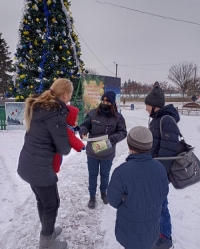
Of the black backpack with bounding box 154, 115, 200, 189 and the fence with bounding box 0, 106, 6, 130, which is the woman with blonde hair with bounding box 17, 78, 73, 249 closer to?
the black backpack with bounding box 154, 115, 200, 189

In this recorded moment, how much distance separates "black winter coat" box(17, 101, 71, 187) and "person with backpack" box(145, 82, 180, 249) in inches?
43.1

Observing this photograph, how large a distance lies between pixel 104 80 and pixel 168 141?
8275 mm

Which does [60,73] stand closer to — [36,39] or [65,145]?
[36,39]

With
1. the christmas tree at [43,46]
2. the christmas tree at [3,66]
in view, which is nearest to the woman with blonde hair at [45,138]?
the christmas tree at [43,46]

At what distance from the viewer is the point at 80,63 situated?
993 centimetres

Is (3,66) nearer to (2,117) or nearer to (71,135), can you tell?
(2,117)

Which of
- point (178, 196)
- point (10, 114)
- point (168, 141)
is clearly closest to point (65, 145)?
point (168, 141)

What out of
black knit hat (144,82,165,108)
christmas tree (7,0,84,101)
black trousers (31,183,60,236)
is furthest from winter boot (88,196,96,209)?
christmas tree (7,0,84,101)

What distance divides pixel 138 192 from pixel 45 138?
995mm

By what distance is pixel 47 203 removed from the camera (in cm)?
200

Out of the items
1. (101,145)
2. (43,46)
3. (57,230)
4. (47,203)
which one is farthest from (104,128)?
(43,46)

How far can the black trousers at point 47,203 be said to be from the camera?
1949 millimetres

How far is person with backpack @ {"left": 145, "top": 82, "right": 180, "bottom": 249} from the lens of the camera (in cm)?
212

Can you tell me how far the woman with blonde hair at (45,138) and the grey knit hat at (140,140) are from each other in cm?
66
